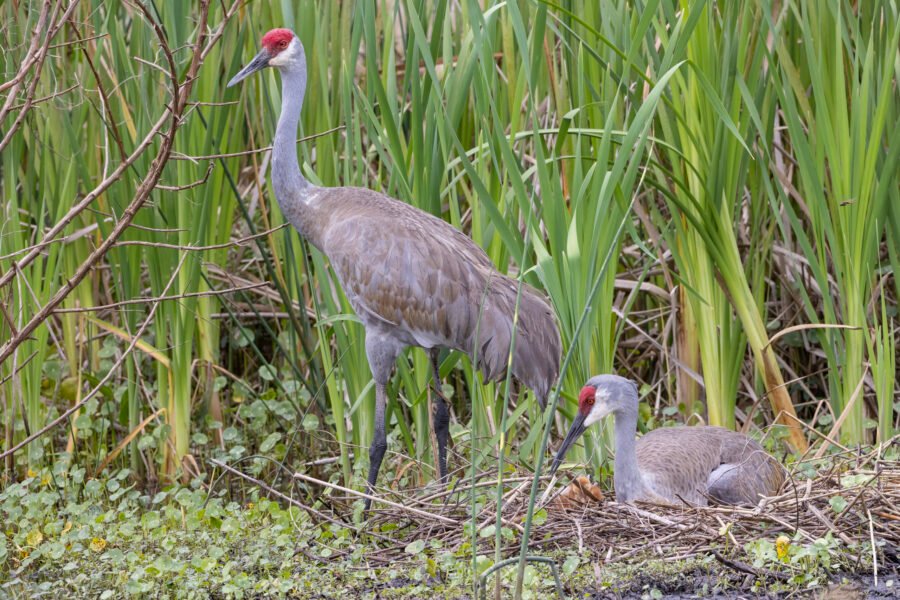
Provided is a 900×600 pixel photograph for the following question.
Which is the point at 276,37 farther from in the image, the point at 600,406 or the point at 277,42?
the point at 600,406

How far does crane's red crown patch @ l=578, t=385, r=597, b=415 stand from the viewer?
4.07 m

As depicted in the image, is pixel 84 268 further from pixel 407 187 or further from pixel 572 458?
pixel 572 458

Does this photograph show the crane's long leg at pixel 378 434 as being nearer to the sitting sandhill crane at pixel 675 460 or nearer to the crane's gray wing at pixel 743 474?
the sitting sandhill crane at pixel 675 460

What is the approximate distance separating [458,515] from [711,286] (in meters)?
1.40

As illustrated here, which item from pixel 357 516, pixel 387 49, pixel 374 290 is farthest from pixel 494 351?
pixel 387 49

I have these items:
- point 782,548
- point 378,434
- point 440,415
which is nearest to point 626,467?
point 782,548

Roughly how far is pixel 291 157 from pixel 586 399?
1.55 metres

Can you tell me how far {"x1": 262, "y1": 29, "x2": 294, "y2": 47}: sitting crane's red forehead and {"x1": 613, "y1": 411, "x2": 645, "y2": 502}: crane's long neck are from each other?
1.92 meters

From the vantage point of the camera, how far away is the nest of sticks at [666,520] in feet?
12.0

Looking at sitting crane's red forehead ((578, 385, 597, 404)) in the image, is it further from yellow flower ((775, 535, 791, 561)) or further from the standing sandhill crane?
yellow flower ((775, 535, 791, 561))

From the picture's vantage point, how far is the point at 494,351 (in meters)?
4.54

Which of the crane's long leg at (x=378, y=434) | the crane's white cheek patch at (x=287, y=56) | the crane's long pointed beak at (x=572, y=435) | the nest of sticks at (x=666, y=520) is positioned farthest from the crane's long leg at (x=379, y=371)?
the crane's white cheek patch at (x=287, y=56)

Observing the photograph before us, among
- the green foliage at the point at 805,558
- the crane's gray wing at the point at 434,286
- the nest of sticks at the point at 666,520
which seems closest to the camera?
→ the green foliage at the point at 805,558

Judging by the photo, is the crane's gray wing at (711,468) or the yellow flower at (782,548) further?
the crane's gray wing at (711,468)
